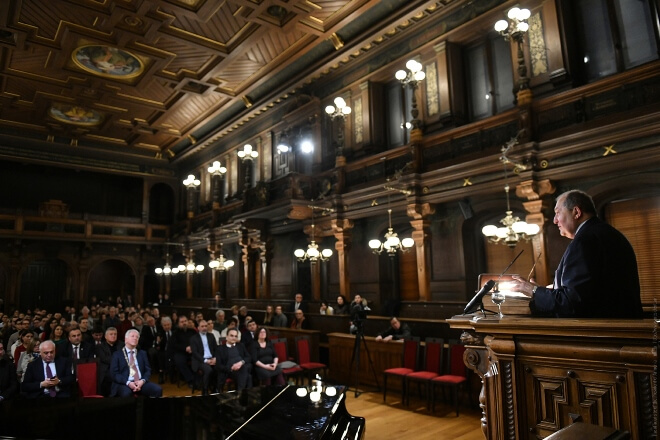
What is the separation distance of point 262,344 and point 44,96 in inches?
588

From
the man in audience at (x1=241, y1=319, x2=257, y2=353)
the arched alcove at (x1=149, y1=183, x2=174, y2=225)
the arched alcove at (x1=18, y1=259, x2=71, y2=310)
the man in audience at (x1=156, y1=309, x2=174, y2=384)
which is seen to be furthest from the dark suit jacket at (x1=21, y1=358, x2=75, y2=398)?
the arched alcove at (x1=149, y1=183, x2=174, y2=225)

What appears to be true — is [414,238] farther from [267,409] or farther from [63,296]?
[63,296]

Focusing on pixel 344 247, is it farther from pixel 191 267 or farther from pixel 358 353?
pixel 191 267

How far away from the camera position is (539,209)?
810 cm

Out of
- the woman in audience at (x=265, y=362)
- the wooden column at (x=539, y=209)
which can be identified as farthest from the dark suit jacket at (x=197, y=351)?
the wooden column at (x=539, y=209)

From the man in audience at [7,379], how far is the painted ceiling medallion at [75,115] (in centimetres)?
1501

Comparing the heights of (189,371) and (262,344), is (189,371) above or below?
below

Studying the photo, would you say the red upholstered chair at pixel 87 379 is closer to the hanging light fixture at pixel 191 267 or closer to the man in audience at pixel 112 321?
the man in audience at pixel 112 321

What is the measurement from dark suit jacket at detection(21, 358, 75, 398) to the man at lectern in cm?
532

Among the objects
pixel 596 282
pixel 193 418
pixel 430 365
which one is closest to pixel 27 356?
pixel 193 418

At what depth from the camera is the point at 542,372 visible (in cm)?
200

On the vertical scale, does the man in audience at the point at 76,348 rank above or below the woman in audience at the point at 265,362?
above

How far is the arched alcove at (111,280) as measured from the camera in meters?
22.8

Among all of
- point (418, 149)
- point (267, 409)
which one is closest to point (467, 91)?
point (418, 149)
